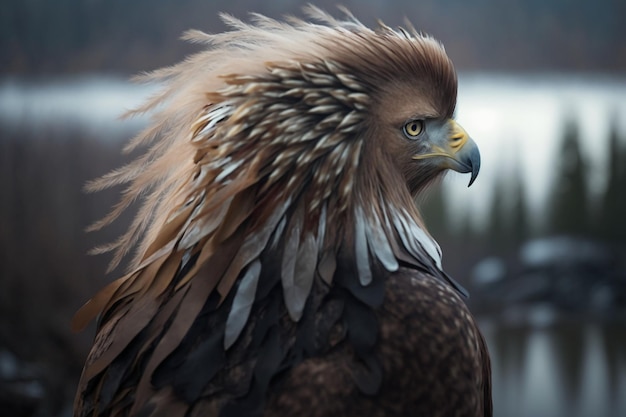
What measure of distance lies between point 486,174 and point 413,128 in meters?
2.62

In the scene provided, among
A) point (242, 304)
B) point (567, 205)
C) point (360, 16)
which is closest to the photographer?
point (242, 304)

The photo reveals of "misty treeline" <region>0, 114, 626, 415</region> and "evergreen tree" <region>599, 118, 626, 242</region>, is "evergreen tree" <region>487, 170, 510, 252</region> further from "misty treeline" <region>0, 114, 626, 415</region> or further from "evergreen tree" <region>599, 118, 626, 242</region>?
"evergreen tree" <region>599, 118, 626, 242</region>

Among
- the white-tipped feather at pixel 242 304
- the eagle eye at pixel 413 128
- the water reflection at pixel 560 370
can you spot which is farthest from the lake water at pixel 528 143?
the white-tipped feather at pixel 242 304

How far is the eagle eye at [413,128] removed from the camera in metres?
1.38

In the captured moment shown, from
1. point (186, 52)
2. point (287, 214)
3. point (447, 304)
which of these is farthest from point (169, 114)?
point (186, 52)

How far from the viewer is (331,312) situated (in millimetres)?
1178

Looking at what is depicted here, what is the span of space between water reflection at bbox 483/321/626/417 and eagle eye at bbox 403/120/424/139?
8.64ft

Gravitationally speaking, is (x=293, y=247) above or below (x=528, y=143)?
below

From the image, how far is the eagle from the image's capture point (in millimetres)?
1136

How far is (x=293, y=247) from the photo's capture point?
1233mm

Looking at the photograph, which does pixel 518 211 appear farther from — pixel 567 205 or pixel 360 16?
pixel 360 16

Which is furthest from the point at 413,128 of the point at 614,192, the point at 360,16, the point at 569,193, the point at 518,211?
the point at 614,192

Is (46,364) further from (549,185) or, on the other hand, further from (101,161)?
(549,185)

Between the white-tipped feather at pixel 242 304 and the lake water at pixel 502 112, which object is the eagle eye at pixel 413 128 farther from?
the lake water at pixel 502 112
